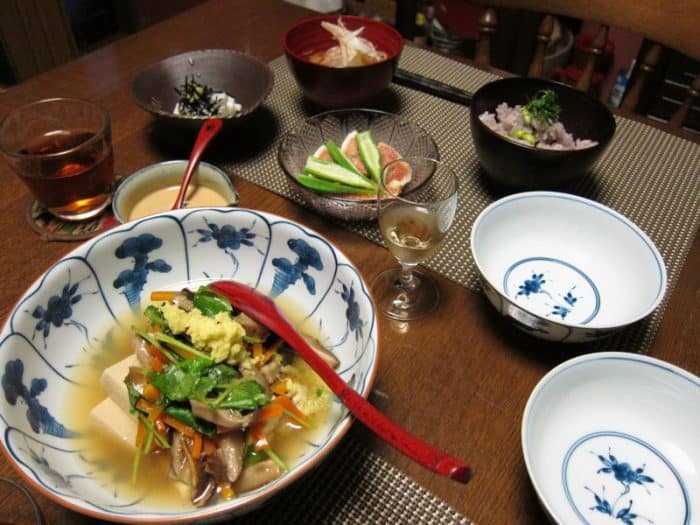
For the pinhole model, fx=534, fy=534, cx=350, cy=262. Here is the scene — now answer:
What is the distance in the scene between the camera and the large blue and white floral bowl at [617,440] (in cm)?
64

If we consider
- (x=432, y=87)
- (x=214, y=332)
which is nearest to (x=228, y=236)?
(x=214, y=332)

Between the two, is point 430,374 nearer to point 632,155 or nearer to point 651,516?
point 651,516

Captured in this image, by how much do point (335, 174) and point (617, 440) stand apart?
2.13ft

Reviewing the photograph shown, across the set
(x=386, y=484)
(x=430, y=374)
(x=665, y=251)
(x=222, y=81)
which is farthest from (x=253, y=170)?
(x=665, y=251)

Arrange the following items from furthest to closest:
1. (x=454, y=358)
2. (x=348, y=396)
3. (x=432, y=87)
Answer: (x=432, y=87)
(x=454, y=358)
(x=348, y=396)

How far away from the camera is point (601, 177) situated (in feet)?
3.84

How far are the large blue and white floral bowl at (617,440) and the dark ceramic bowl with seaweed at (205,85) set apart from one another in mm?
805

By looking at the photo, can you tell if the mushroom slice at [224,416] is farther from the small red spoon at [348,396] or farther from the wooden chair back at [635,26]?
the wooden chair back at [635,26]

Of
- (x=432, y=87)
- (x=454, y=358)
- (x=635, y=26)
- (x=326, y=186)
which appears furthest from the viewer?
(x=635, y=26)

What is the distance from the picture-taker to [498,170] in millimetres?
1053

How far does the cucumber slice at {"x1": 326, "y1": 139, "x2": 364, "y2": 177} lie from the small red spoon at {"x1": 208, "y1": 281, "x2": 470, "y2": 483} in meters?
0.41

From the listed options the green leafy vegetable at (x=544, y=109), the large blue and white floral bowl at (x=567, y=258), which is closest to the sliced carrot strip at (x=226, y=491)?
the large blue and white floral bowl at (x=567, y=258)

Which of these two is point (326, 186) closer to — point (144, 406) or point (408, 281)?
point (408, 281)

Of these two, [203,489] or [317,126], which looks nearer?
[203,489]
